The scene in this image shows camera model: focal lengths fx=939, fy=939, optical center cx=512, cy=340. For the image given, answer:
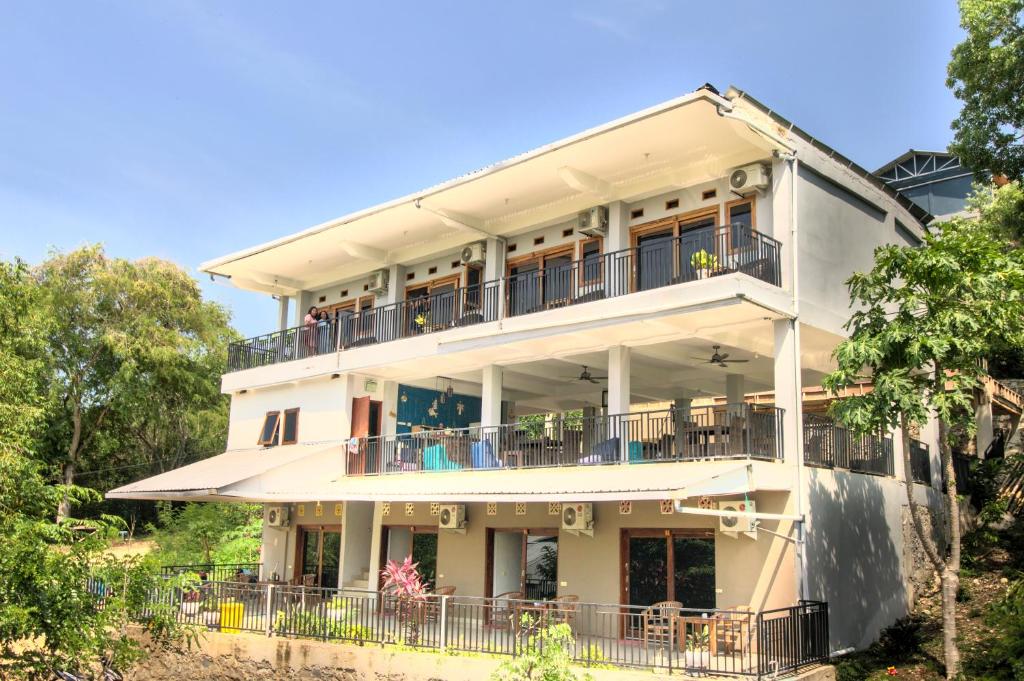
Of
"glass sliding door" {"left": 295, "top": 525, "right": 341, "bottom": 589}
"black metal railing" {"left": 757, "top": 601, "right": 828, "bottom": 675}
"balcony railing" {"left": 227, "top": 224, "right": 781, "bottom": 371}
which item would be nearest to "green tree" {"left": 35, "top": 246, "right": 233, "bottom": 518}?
"balcony railing" {"left": 227, "top": 224, "right": 781, "bottom": 371}

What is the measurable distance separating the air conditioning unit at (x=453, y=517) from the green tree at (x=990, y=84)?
13.0 metres

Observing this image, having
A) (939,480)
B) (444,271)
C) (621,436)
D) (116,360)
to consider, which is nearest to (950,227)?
(621,436)

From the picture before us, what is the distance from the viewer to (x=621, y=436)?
1706cm

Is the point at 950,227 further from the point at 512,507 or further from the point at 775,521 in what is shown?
the point at 512,507

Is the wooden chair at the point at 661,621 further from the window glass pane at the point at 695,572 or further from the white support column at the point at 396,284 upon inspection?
the white support column at the point at 396,284

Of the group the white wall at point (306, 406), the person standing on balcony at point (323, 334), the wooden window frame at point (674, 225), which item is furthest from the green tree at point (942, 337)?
the person standing on balcony at point (323, 334)

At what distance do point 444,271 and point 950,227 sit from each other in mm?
12112

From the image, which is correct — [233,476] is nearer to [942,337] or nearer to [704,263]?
[704,263]

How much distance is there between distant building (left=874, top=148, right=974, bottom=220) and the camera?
40.6 m

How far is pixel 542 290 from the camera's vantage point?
2014 centimetres

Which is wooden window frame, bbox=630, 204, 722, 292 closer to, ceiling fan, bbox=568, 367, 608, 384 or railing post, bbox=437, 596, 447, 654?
ceiling fan, bbox=568, 367, 608, 384

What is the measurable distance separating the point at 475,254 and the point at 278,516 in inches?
344

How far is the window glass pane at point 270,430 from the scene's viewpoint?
24406mm

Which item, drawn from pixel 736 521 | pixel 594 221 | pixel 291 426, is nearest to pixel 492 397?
pixel 594 221
